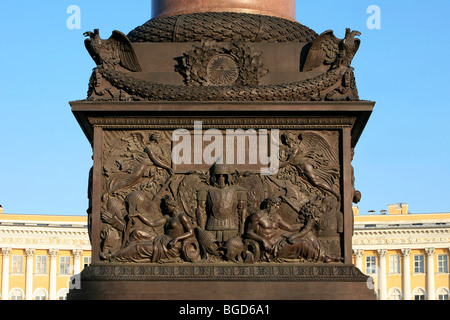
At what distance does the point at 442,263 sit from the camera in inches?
2729

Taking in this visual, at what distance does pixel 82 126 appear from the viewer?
1347cm

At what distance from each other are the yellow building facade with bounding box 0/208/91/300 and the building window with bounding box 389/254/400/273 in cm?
2259

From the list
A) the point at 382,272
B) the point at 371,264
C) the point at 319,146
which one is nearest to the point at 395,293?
the point at 382,272

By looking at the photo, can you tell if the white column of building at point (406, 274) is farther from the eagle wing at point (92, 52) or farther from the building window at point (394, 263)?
the eagle wing at point (92, 52)

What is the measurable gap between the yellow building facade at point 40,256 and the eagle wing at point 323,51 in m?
54.7

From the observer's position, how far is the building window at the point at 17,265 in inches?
2660

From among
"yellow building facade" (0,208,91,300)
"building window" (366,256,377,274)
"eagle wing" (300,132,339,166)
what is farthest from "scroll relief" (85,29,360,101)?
"building window" (366,256,377,274)

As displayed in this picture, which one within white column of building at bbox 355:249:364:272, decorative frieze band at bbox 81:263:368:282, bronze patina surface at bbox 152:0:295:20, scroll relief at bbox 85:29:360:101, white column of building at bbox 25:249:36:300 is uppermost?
white column of building at bbox 355:249:364:272

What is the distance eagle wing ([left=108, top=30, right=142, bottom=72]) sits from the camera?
13141mm

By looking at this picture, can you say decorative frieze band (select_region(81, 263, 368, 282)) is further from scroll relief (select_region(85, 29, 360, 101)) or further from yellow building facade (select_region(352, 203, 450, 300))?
yellow building facade (select_region(352, 203, 450, 300))

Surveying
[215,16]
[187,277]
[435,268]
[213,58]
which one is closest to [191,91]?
[213,58]

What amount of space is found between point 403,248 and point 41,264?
2693cm

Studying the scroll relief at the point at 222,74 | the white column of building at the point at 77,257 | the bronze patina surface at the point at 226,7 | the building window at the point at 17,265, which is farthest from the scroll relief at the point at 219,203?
the building window at the point at 17,265
